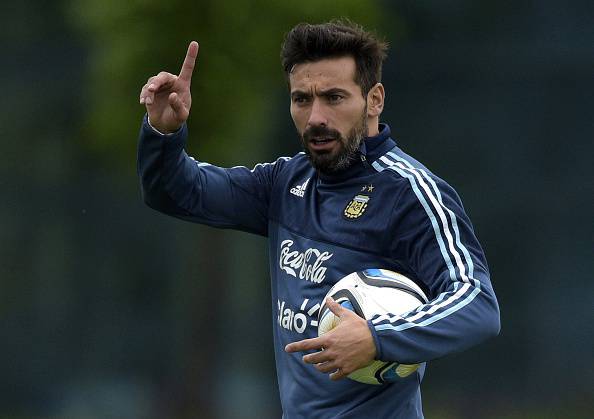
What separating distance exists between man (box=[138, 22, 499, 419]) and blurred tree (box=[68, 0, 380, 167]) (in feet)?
13.4

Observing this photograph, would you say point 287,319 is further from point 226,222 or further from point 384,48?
point 384,48

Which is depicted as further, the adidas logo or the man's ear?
the adidas logo

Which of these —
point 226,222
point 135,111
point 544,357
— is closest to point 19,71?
point 135,111

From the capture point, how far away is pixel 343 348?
13.0 ft

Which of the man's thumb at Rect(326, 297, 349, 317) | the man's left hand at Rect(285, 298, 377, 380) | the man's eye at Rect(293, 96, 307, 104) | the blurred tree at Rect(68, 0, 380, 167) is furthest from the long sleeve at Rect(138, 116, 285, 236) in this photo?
the blurred tree at Rect(68, 0, 380, 167)

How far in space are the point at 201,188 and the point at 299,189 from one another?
41 centimetres

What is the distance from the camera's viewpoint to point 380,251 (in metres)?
4.52

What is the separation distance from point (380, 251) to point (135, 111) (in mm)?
5321

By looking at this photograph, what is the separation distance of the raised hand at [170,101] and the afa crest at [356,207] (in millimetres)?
690

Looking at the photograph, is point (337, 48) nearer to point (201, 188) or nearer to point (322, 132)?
point (322, 132)

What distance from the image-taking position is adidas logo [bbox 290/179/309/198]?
491cm

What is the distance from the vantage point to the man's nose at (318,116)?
4.62 m

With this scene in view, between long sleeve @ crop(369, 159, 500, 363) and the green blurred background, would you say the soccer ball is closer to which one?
A: long sleeve @ crop(369, 159, 500, 363)

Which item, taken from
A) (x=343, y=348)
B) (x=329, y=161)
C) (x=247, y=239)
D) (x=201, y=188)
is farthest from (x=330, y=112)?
(x=247, y=239)
